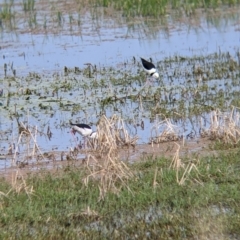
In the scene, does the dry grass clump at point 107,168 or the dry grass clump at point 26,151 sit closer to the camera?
the dry grass clump at point 107,168

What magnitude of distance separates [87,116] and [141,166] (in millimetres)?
3187

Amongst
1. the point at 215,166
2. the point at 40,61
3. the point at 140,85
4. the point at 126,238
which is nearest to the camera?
the point at 126,238

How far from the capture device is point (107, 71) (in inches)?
594

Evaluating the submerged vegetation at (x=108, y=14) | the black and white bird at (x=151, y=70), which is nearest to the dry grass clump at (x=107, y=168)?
the black and white bird at (x=151, y=70)

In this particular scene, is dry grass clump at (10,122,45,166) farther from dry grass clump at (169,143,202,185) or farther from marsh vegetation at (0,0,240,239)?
dry grass clump at (169,143,202,185)

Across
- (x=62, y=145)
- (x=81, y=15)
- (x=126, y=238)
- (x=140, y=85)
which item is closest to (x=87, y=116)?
(x=62, y=145)

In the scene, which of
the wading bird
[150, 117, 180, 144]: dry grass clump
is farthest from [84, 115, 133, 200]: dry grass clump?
[150, 117, 180, 144]: dry grass clump

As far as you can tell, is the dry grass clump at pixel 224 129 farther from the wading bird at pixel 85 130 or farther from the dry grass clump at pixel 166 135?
the wading bird at pixel 85 130

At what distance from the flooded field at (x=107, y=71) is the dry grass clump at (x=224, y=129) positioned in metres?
0.45

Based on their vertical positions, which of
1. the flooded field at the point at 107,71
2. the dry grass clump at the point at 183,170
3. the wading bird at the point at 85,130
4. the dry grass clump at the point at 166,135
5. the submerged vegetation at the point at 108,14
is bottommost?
the submerged vegetation at the point at 108,14

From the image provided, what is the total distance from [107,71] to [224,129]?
570 centimetres

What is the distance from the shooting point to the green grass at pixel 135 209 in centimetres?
684

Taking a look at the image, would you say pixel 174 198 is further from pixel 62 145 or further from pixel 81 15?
pixel 81 15

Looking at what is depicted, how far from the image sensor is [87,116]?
11.8m
